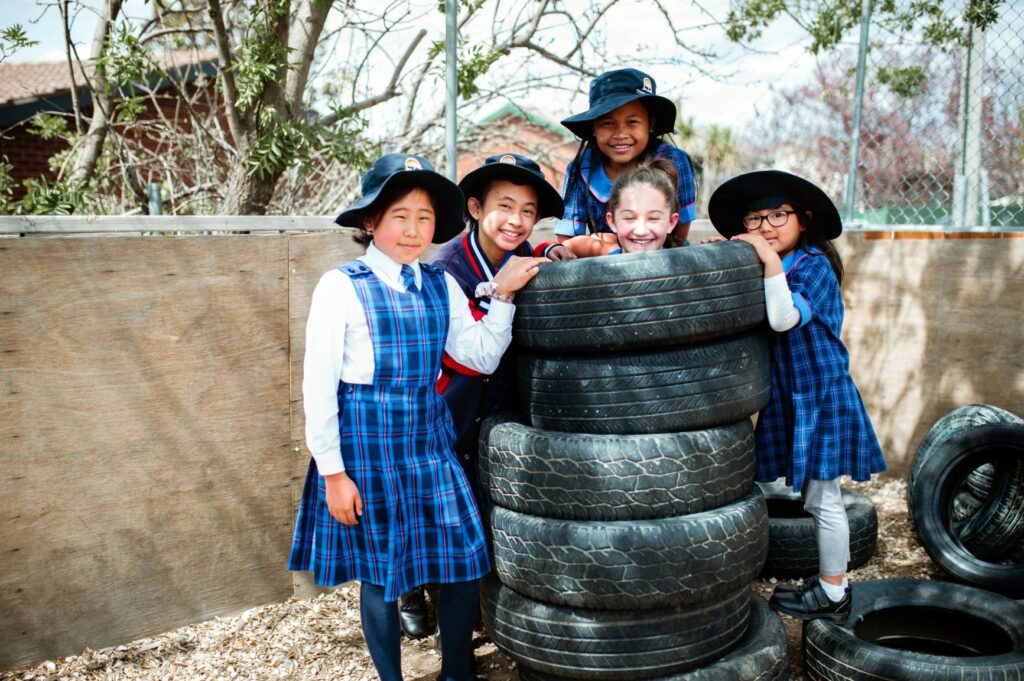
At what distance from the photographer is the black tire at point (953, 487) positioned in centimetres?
369

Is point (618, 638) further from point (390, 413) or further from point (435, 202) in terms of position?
point (435, 202)

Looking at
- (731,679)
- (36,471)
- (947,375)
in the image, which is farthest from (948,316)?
(36,471)

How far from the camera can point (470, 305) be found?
3.03m

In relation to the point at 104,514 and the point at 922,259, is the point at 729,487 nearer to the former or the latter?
the point at 104,514

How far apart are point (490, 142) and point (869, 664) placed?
5694mm

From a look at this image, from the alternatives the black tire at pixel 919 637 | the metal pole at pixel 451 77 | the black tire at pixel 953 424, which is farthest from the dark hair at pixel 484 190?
the black tire at pixel 953 424

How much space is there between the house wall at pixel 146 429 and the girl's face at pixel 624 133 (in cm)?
131

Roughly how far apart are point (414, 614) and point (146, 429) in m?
1.41

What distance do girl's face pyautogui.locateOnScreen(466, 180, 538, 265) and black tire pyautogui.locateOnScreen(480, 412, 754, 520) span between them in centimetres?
80

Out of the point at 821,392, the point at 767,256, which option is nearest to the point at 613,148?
the point at 767,256

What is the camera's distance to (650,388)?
102 inches

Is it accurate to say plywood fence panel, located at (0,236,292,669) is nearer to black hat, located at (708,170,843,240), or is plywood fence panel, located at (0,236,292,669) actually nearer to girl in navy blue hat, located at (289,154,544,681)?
girl in navy blue hat, located at (289,154,544,681)

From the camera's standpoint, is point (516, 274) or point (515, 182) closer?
point (516, 274)

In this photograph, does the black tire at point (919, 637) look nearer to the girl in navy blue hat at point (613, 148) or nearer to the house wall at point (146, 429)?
the girl in navy blue hat at point (613, 148)
